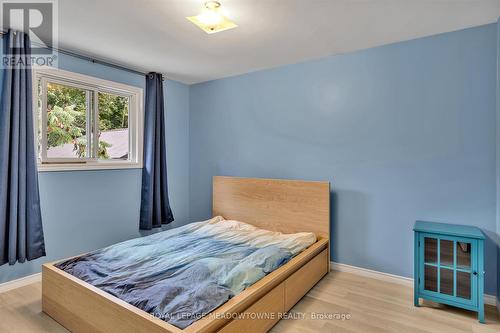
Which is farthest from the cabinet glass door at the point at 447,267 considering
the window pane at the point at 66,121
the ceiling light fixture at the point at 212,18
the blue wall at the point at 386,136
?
the window pane at the point at 66,121

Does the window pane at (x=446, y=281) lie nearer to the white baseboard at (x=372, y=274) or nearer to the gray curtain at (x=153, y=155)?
the white baseboard at (x=372, y=274)

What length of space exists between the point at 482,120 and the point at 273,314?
7.59 ft

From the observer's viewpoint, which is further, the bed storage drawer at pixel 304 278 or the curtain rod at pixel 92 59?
the curtain rod at pixel 92 59

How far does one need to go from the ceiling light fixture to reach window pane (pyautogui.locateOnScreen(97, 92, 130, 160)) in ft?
5.97

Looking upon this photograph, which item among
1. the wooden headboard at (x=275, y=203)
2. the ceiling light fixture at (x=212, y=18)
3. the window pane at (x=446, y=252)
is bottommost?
the window pane at (x=446, y=252)

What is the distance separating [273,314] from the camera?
1.98 meters

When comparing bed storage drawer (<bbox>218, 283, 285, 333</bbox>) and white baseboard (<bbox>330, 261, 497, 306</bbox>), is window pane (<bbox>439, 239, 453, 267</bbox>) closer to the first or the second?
white baseboard (<bbox>330, 261, 497, 306</bbox>)

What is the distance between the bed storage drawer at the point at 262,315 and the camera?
5.41ft

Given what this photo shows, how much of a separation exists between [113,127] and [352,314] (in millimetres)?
3268

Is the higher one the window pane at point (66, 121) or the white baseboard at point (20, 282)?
the window pane at point (66, 121)

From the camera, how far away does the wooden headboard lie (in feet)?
9.74

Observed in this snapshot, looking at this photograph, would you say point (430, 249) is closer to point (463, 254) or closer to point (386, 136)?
point (463, 254)

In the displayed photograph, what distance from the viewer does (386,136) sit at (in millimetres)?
2740

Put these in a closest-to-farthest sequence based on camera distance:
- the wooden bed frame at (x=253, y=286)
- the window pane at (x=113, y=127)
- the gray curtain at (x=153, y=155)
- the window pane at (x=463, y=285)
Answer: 1. the wooden bed frame at (x=253, y=286)
2. the window pane at (x=463, y=285)
3. the window pane at (x=113, y=127)
4. the gray curtain at (x=153, y=155)
